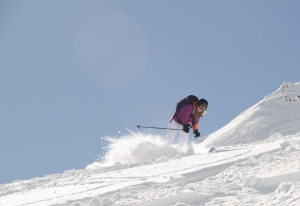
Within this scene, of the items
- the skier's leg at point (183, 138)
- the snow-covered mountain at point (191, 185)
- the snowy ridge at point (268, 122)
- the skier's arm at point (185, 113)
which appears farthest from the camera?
the skier's leg at point (183, 138)

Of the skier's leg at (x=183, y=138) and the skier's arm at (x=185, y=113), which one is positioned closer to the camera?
→ the skier's arm at (x=185, y=113)

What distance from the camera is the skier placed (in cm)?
990

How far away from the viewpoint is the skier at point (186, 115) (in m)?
9.90

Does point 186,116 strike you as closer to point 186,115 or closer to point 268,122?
point 186,115

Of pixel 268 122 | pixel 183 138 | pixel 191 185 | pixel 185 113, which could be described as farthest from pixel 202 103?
pixel 191 185

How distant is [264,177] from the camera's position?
14.2 ft

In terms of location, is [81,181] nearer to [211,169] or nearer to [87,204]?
[87,204]

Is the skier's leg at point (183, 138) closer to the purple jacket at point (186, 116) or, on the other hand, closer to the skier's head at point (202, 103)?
the purple jacket at point (186, 116)

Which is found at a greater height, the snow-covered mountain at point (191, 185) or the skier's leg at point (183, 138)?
the skier's leg at point (183, 138)

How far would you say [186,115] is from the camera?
9.86 m

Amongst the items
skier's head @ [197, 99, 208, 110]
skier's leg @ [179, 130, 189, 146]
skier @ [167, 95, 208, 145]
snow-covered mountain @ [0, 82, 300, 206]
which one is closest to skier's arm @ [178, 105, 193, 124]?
skier @ [167, 95, 208, 145]

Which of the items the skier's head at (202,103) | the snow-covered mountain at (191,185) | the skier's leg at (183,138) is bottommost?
the snow-covered mountain at (191,185)

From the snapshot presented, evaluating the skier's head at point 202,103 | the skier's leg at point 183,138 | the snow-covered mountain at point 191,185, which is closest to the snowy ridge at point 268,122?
the skier's leg at point 183,138

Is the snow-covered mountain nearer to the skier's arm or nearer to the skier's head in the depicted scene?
the skier's arm
